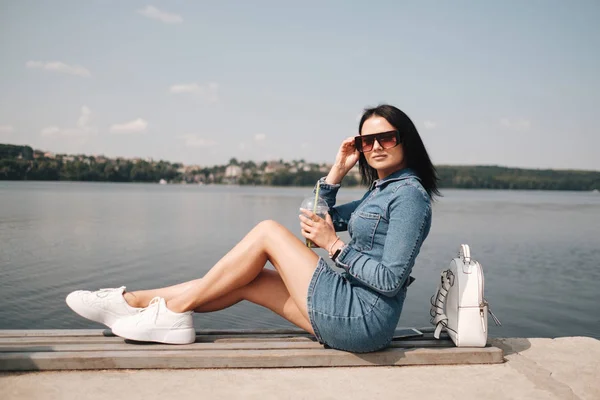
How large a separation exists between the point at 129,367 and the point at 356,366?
1.32 metres

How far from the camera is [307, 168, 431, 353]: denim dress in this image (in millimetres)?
3018

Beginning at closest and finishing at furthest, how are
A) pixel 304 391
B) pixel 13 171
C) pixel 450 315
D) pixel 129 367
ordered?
pixel 304 391 < pixel 129 367 < pixel 450 315 < pixel 13 171

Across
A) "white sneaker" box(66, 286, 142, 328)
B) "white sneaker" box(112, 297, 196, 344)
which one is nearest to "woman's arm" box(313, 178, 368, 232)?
Result: "white sneaker" box(112, 297, 196, 344)

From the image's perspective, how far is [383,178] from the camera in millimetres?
3553

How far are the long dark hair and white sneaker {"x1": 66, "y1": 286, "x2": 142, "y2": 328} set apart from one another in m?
2.01

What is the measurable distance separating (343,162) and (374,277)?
126cm

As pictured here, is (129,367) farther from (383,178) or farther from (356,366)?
(383,178)

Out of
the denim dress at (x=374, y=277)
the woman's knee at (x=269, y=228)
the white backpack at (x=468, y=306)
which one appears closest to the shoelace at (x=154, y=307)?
the woman's knee at (x=269, y=228)

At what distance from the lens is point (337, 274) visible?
326 centimetres

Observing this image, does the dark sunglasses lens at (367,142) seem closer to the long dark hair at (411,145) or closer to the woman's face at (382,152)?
the woman's face at (382,152)

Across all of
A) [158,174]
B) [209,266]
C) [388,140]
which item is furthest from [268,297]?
[158,174]

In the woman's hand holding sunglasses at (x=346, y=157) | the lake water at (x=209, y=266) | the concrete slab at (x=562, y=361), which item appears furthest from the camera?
the lake water at (x=209, y=266)

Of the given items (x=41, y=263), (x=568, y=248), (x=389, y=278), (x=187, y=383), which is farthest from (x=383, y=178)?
(x=568, y=248)

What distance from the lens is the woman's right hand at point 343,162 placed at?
3996mm
